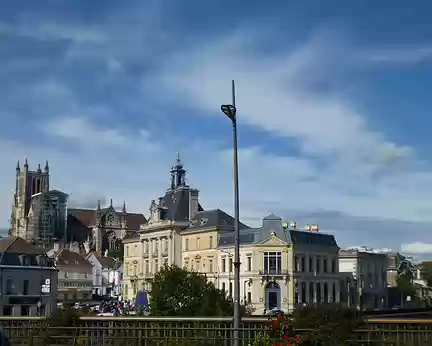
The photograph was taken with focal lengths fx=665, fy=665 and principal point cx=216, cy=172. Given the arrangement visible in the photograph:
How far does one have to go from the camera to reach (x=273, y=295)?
77.8 meters

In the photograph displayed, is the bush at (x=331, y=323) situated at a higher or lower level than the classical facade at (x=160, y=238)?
lower

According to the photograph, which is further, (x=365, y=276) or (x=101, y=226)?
(x=101, y=226)

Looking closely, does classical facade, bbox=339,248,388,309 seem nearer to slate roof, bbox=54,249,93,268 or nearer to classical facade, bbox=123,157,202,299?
classical facade, bbox=123,157,202,299

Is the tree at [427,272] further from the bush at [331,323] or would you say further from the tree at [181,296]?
the bush at [331,323]

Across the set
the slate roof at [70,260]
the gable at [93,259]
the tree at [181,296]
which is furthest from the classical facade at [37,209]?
the tree at [181,296]

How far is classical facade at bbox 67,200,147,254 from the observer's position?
165000mm

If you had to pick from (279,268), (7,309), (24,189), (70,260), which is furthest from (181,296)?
(24,189)

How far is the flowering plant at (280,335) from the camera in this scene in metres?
14.8

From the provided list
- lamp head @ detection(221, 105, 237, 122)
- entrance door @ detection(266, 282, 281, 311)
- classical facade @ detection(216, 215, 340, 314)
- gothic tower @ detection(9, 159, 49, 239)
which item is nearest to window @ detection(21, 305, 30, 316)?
classical facade @ detection(216, 215, 340, 314)

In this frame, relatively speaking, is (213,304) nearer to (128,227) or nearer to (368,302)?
(368,302)

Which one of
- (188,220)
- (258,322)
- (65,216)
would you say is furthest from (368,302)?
(65,216)

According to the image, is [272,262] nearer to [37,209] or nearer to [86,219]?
[37,209]

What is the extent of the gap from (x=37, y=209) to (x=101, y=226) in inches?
676

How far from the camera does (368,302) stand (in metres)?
90.1
